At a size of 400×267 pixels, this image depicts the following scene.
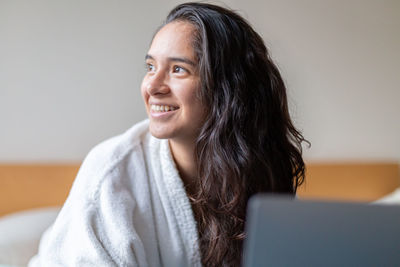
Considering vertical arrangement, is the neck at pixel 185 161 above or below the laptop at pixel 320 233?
below

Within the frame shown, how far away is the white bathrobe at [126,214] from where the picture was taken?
101cm

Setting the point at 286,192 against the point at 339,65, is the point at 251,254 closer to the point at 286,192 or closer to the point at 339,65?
the point at 286,192

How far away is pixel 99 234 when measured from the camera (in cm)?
103

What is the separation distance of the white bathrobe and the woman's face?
126mm

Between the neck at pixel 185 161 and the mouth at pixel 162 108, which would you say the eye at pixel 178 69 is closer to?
the mouth at pixel 162 108

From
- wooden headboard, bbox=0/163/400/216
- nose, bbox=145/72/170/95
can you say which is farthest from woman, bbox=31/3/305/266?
wooden headboard, bbox=0/163/400/216

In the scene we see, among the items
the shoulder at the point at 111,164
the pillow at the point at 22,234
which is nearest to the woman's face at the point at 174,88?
the shoulder at the point at 111,164

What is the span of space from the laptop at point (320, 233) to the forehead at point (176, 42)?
68 centimetres

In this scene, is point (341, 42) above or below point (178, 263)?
above

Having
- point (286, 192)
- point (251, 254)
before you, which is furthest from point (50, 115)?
point (251, 254)

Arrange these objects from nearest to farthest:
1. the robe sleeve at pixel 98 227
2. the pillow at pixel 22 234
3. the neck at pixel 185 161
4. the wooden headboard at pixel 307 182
Result: the robe sleeve at pixel 98 227, the neck at pixel 185 161, the pillow at pixel 22 234, the wooden headboard at pixel 307 182

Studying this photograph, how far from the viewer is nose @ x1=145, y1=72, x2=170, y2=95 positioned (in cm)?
107

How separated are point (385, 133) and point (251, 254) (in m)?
2.11

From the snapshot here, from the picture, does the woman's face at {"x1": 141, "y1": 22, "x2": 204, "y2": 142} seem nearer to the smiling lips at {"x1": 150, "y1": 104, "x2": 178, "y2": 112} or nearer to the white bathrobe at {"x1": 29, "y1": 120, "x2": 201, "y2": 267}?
the smiling lips at {"x1": 150, "y1": 104, "x2": 178, "y2": 112}
